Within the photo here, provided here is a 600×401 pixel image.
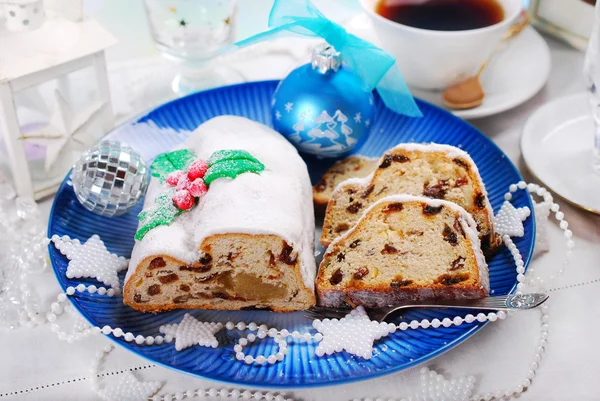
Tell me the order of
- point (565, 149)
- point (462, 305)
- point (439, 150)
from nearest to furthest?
1. point (462, 305)
2. point (439, 150)
3. point (565, 149)

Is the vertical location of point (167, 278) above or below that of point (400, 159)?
below

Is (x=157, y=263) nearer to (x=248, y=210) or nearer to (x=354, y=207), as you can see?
(x=248, y=210)

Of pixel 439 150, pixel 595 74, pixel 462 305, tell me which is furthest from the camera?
pixel 595 74

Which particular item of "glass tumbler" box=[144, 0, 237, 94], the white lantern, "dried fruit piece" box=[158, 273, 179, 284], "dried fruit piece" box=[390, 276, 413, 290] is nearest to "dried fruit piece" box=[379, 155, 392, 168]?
"dried fruit piece" box=[390, 276, 413, 290]

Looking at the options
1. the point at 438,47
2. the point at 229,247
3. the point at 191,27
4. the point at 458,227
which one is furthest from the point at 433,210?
the point at 191,27

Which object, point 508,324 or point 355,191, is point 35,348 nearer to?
point 355,191

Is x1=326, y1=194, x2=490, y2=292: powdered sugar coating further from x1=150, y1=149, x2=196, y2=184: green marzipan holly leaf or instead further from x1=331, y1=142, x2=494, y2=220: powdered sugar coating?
x1=150, y1=149, x2=196, y2=184: green marzipan holly leaf
